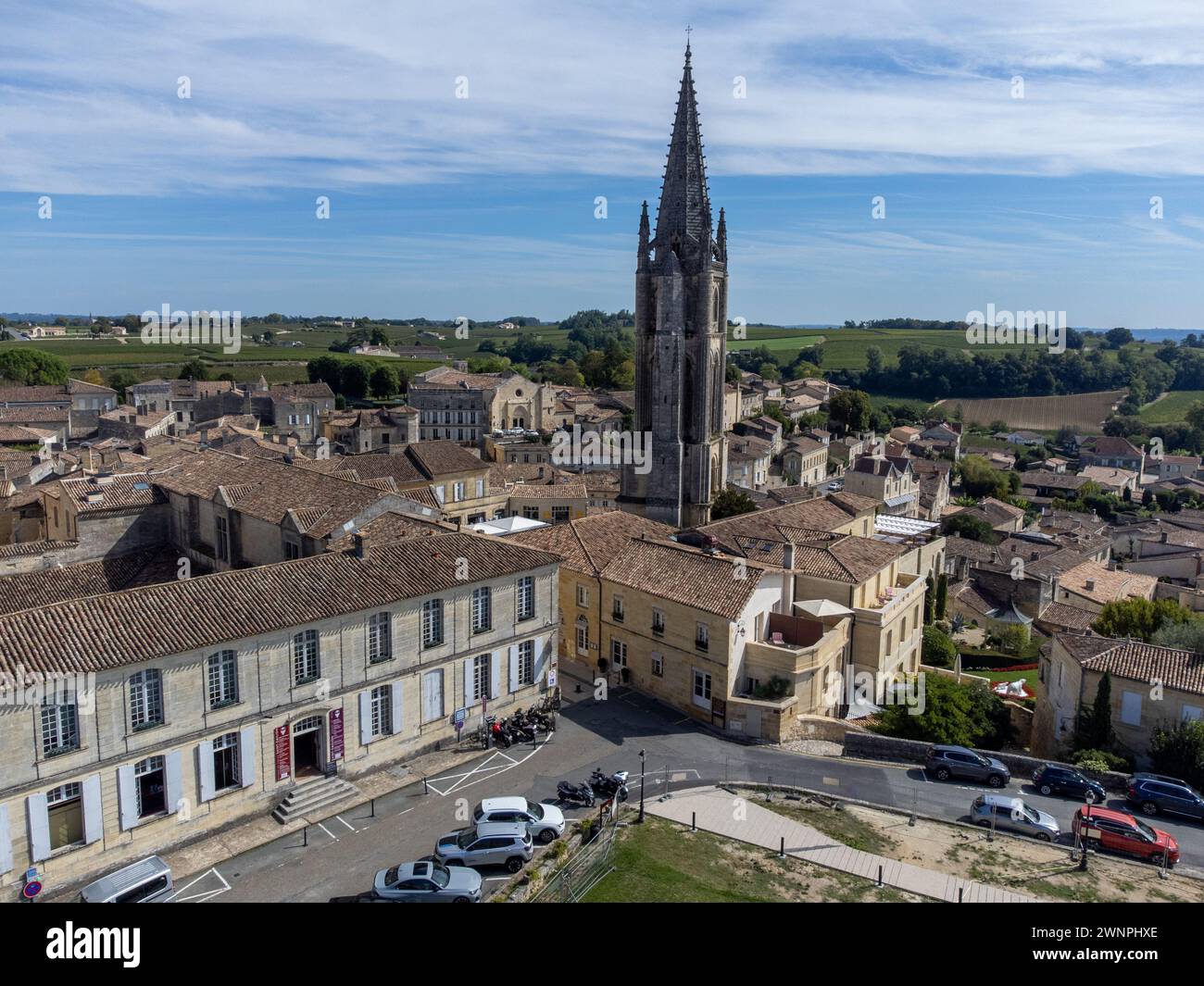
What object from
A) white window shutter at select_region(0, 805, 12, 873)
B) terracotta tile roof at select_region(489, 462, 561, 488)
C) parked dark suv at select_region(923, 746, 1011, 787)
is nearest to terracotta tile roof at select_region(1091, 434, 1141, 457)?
terracotta tile roof at select_region(489, 462, 561, 488)

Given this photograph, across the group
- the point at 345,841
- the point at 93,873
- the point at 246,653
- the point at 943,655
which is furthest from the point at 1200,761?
the point at 93,873

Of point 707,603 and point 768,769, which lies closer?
point 768,769

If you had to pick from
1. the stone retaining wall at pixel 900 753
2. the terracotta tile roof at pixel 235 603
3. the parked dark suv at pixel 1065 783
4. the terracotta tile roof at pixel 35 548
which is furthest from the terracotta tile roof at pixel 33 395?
the parked dark suv at pixel 1065 783

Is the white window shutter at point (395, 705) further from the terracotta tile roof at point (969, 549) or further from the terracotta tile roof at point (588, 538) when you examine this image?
the terracotta tile roof at point (969, 549)

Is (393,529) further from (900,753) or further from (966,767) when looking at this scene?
(966,767)

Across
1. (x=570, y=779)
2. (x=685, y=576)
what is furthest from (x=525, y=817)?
(x=685, y=576)
